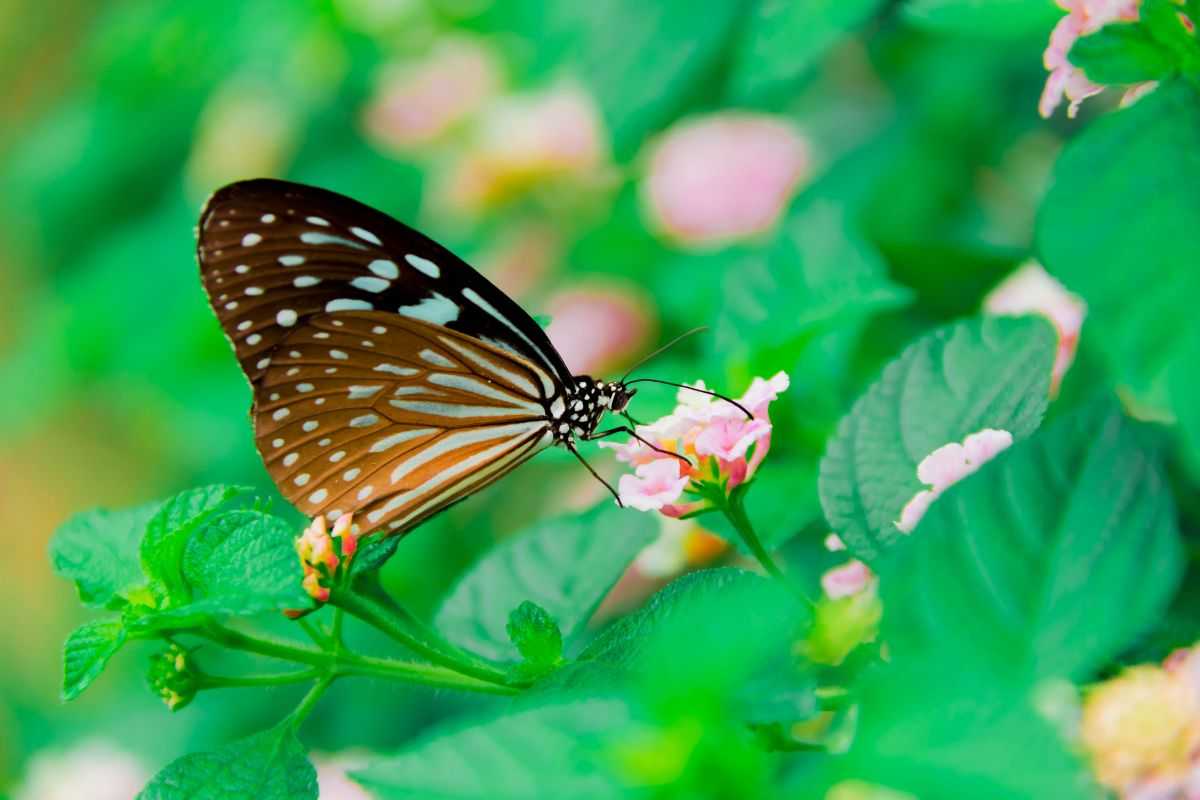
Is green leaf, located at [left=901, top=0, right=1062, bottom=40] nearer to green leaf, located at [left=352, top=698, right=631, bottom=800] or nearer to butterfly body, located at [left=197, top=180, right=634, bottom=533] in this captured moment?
butterfly body, located at [left=197, top=180, right=634, bottom=533]

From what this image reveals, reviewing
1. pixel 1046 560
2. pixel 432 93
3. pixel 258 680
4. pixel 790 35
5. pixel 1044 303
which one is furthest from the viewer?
pixel 432 93

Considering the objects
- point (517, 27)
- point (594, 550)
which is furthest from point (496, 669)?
point (517, 27)

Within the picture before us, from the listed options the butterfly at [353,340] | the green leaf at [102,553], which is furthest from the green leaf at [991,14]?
the green leaf at [102,553]

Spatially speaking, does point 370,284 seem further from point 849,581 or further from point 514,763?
point 514,763

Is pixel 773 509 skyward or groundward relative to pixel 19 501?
skyward

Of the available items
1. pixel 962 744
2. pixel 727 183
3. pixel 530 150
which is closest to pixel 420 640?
pixel 962 744

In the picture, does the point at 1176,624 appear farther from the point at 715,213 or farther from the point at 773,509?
the point at 715,213

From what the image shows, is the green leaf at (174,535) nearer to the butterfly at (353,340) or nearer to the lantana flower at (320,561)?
the lantana flower at (320,561)
